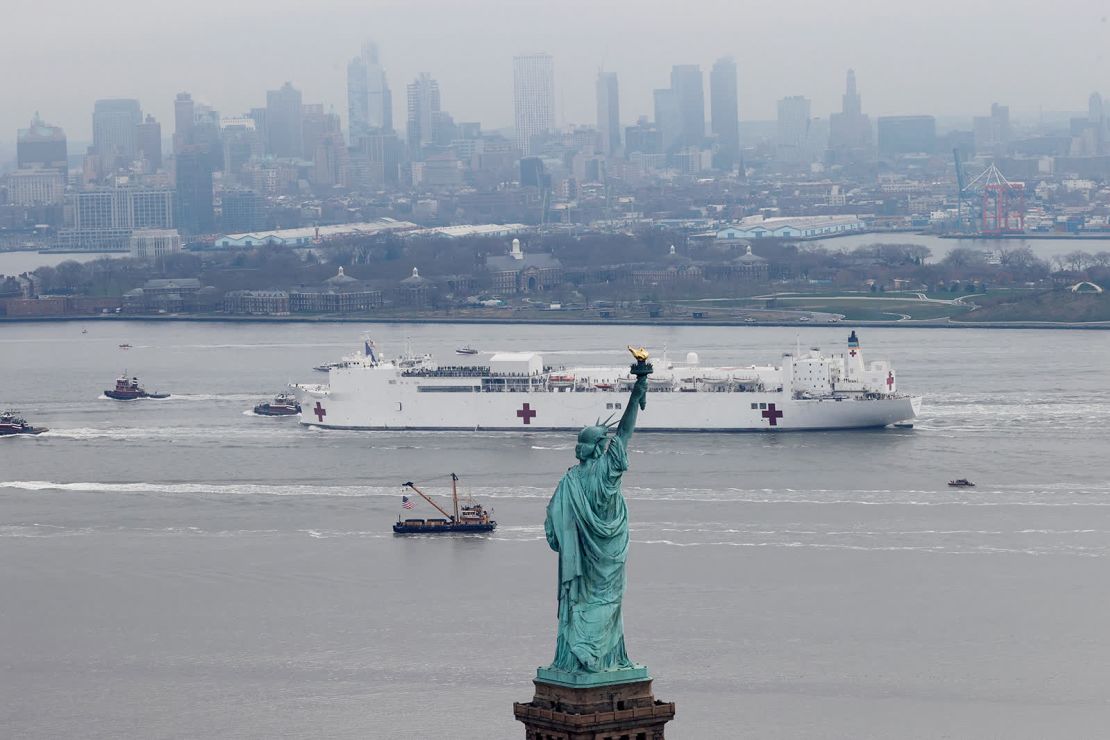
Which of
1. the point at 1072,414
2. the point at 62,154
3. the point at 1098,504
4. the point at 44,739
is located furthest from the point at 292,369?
the point at 62,154

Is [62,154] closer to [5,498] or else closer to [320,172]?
[320,172]

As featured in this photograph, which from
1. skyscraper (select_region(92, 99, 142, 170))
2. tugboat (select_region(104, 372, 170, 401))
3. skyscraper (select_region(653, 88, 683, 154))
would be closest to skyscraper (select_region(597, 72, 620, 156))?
skyscraper (select_region(653, 88, 683, 154))

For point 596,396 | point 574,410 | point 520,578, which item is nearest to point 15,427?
point 574,410

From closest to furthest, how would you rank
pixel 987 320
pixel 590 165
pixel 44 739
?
1. pixel 44 739
2. pixel 987 320
3. pixel 590 165

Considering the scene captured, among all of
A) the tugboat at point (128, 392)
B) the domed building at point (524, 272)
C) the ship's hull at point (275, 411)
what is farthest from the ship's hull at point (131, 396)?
the domed building at point (524, 272)

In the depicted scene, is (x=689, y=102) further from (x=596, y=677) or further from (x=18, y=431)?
(x=596, y=677)

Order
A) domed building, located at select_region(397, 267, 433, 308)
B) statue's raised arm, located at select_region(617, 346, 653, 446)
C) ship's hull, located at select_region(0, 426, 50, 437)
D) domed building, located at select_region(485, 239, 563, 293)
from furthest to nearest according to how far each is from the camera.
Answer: domed building, located at select_region(485, 239, 563, 293) → domed building, located at select_region(397, 267, 433, 308) → ship's hull, located at select_region(0, 426, 50, 437) → statue's raised arm, located at select_region(617, 346, 653, 446)

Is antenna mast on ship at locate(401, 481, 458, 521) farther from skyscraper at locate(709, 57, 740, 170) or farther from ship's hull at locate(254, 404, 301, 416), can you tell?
skyscraper at locate(709, 57, 740, 170)
